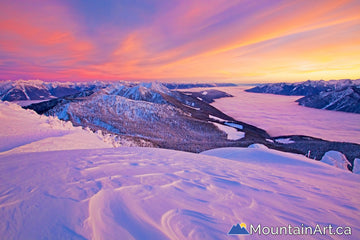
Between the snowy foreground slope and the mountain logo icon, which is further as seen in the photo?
the mountain logo icon

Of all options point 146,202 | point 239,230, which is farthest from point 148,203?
point 239,230

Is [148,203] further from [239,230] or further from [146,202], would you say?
[239,230]

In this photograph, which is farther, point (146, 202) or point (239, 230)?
point (146, 202)

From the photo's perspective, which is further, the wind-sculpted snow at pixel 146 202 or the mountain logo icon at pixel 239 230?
the mountain logo icon at pixel 239 230
